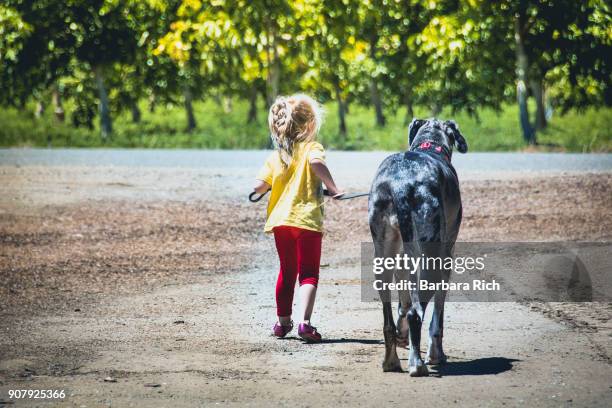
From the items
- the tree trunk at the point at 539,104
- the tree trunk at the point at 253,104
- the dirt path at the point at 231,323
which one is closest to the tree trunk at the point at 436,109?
the tree trunk at the point at 539,104

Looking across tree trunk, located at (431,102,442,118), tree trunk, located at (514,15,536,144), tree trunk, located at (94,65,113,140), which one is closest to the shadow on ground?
tree trunk, located at (514,15,536,144)

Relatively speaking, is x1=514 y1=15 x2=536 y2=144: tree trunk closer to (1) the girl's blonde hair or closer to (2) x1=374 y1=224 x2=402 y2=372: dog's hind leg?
(1) the girl's blonde hair

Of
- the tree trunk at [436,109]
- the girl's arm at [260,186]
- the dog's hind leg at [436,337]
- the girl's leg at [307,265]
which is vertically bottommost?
the dog's hind leg at [436,337]

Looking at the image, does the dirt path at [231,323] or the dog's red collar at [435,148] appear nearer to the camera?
the dirt path at [231,323]

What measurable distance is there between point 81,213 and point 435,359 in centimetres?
793

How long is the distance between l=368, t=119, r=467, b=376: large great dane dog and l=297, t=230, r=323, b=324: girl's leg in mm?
785

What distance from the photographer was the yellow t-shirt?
6.51 m

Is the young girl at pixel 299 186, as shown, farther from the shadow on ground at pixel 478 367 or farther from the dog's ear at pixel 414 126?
the shadow on ground at pixel 478 367

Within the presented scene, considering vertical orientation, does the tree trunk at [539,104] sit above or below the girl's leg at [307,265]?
above

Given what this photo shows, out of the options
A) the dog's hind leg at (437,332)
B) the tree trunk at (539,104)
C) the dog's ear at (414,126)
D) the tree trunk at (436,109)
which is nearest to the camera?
the dog's hind leg at (437,332)

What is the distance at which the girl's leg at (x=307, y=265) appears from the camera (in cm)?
658

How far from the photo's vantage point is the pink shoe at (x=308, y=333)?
655 centimetres

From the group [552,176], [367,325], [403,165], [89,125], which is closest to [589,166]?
[552,176]

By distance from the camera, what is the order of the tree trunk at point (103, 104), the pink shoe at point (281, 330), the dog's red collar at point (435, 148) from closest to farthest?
the dog's red collar at point (435, 148) < the pink shoe at point (281, 330) < the tree trunk at point (103, 104)
